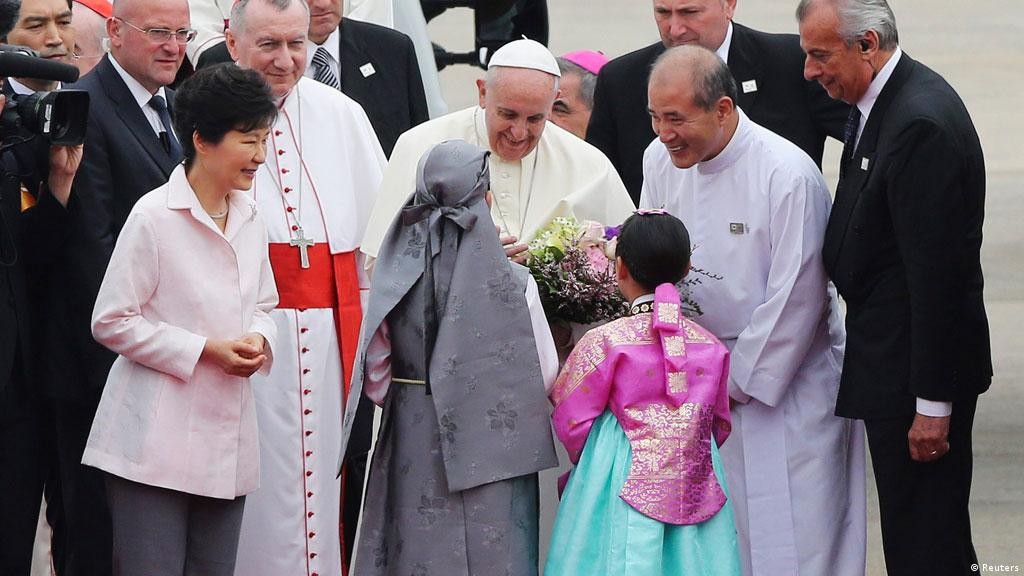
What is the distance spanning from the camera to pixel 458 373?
4.34 meters

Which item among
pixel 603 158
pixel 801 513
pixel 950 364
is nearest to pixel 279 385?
pixel 603 158

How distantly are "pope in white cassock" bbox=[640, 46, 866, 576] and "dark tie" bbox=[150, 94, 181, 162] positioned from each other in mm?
1419

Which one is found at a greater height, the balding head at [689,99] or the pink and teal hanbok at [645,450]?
the balding head at [689,99]

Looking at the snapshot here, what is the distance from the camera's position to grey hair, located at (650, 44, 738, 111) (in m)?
4.64

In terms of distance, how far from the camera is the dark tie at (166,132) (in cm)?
500

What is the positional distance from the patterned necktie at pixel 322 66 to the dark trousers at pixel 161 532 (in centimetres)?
225

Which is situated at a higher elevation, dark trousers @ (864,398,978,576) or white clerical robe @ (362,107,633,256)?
white clerical robe @ (362,107,633,256)

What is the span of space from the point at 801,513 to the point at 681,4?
1765 mm

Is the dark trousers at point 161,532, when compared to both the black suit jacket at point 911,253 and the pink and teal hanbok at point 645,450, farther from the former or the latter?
the black suit jacket at point 911,253

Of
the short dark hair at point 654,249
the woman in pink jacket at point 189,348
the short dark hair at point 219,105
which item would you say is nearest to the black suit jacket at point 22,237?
the woman in pink jacket at point 189,348

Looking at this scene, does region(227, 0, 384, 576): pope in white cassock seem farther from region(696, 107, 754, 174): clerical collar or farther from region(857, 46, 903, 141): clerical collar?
region(857, 46, 903, 141): clerical collar

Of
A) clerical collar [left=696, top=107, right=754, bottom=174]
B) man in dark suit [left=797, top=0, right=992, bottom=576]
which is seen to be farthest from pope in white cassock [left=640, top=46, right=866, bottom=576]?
man in dark suit [left=797, top=0, right=992, bottom=576]

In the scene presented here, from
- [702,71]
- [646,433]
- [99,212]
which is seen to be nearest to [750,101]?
[702,71]

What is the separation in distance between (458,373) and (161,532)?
834 mm
